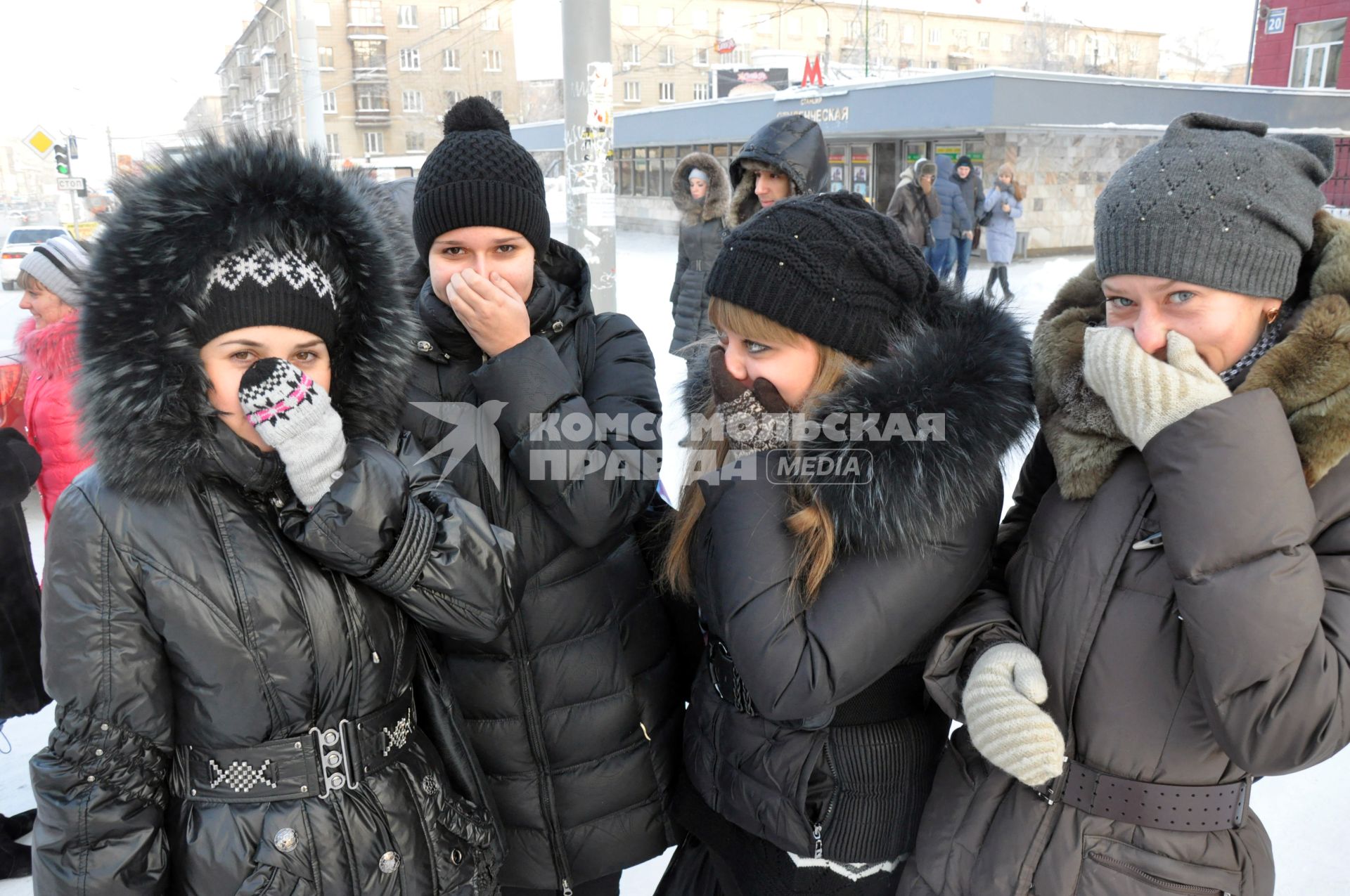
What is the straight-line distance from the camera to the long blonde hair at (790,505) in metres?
1.34

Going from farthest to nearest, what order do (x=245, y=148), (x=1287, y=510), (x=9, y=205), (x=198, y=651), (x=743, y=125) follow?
1. (x=9, y=205)
2. (x=743, y=125)
3. (x=245, y=148)
4. (x=198, y=651)
5. (x=1287, y=510)

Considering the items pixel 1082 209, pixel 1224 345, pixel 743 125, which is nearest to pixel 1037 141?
pixel 1082 209

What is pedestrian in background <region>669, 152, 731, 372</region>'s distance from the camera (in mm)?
5676

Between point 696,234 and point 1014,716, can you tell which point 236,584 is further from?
point 696,234

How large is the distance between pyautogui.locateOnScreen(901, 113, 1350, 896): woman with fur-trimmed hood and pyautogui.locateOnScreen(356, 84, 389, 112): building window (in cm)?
5666

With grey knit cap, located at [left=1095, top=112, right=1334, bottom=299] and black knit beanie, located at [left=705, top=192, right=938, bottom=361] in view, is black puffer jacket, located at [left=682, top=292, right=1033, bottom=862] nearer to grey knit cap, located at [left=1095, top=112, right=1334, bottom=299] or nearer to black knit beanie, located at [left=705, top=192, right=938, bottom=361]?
black knit beanie, located at [left=705, top=192, right=938, bottom=361]

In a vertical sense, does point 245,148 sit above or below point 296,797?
above

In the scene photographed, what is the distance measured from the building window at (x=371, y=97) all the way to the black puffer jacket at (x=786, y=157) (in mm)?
53221

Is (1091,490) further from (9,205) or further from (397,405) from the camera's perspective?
(9,205)

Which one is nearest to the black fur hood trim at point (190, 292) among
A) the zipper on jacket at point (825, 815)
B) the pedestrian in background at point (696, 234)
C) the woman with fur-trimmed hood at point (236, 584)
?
the woman with fur-trimmed hood at point (236, 584)

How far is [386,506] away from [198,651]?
33 cm

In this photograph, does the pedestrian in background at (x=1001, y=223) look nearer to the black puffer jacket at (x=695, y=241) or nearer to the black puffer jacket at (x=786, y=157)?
the black puffer jacket at (x=695, y=241)

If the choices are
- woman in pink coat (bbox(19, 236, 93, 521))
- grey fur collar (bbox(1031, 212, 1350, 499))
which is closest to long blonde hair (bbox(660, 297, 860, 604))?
grey fur collar (bbox(1031, 212, 1350, 499))

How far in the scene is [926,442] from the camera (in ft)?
4.27
